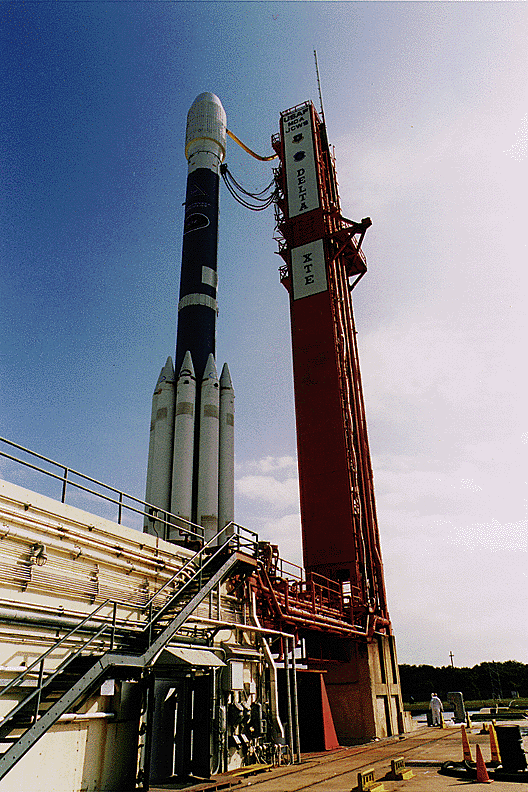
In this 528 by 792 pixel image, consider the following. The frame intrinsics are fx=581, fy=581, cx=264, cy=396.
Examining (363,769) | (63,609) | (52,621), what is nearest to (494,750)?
(363,769)

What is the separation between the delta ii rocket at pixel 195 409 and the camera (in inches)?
950

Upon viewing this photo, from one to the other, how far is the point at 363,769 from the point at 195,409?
16267 mm

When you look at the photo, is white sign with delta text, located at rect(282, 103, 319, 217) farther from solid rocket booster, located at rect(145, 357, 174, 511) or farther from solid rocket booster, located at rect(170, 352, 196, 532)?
solid rocket booster, located at rect(145, 357, 174, 511)

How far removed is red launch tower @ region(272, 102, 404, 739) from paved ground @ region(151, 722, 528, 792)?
4214mm

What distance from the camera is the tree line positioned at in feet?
236

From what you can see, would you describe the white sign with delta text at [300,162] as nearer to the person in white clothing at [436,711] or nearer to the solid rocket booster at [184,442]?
the solid rocket booster at [184,442]

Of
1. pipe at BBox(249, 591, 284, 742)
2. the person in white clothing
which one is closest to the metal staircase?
pipe at BBox(249, 591, 284, 742)

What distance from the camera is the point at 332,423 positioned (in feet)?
90.2

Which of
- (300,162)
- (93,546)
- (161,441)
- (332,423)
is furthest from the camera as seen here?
(300,162)

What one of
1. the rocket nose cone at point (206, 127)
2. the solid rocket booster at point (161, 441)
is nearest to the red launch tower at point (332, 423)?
the rocket nose cone at point (206, 127)

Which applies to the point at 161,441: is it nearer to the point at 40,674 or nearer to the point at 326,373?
the point at 326,373

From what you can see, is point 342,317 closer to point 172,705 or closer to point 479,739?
point 479,739

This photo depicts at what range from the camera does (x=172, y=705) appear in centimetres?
1272

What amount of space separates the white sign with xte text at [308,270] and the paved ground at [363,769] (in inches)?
796
